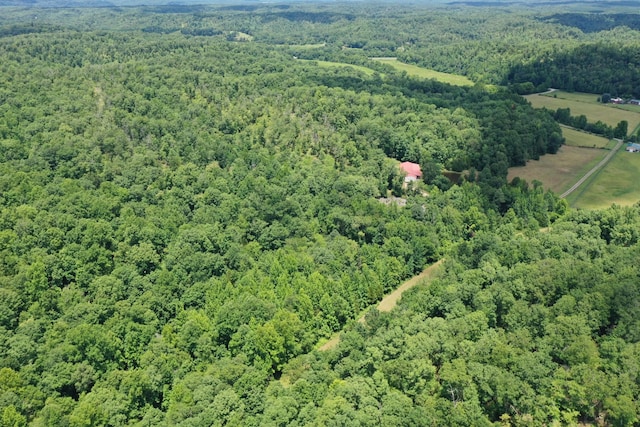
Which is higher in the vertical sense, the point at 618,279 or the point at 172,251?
the point at 618,279

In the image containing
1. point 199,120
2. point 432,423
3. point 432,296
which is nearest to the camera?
point 432,423

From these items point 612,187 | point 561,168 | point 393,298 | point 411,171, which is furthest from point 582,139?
point 393,298

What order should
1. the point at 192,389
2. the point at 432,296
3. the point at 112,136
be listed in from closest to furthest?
the point at 192,389 → the point at 432,296 → the point at 112,136

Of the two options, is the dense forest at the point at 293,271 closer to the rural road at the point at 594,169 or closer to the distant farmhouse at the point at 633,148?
the rural road at the point at 594,169

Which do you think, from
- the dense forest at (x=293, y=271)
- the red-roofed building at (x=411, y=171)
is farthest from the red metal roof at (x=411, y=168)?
the dense forest at (x=293, y=271)

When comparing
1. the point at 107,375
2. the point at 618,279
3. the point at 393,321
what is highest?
the point at 618,279

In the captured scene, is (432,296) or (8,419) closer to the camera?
(8,419)

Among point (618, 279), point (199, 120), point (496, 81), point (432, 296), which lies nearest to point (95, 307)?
point (432, 296)

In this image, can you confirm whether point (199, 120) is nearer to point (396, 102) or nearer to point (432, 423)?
point (396, 102)
